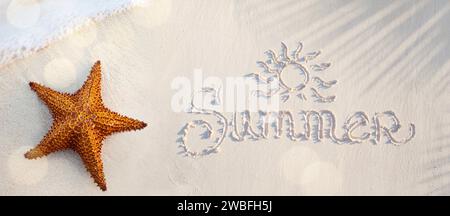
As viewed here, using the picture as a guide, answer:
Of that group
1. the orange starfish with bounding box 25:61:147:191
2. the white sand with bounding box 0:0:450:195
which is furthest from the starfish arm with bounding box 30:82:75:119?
the white sand with bounding box 0:0:450:195

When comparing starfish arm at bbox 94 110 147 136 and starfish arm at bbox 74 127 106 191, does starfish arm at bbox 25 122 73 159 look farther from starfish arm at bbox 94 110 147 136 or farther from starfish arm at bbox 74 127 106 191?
starfish arm at bbox 94 110 147 136

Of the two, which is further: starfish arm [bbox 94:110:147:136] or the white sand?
the white sand

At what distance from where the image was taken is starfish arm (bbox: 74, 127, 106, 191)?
390 centimetres

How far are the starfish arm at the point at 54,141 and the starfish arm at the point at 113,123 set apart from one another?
0.64 feet

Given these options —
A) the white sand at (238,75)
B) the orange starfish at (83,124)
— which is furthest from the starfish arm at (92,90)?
the white sand at (238,75)

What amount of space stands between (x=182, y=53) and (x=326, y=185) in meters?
1.33

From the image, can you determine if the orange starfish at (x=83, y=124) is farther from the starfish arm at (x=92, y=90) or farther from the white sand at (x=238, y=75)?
the white sand at (x=238, y=75)

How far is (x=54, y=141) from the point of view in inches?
155

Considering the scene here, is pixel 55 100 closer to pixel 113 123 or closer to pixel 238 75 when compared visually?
pixel 113 123

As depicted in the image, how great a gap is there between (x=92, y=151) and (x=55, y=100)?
0.40 metres

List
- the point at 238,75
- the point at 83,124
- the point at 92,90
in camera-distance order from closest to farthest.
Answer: the point at 83,124
the point at 92,90
the point at 238,75

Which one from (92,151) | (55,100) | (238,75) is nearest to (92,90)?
(55,100)

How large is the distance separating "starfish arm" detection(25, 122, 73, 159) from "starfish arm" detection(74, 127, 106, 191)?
8cm
